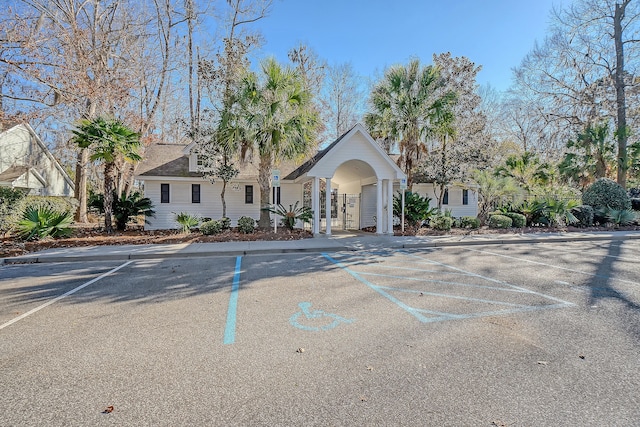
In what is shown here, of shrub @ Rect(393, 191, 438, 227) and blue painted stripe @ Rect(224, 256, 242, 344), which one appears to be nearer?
blue painted stripe @ Rect(224, 256, 242, 344)

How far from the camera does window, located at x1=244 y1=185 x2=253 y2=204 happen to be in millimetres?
17869

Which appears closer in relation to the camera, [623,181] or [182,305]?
[182,305]

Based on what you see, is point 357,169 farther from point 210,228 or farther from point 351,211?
point 210,228

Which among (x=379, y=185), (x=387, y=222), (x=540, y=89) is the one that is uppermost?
(x=540, y=89)

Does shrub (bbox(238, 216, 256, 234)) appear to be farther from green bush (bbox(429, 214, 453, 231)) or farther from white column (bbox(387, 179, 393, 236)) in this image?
green bush (bbox(429, 214, 453, 231))

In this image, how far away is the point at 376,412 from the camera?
2.46 meters

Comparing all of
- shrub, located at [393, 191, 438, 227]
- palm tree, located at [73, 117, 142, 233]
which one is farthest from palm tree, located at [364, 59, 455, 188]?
palm tree, located at [73, 117, 142, 233]

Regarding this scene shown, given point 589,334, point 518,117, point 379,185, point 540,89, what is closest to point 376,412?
point 589,334

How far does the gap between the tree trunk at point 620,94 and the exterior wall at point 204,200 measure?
19.5m

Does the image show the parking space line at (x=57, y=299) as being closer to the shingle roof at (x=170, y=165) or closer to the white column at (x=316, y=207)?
the white column at (x=316, y=207)

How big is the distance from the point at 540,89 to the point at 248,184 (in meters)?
21.5

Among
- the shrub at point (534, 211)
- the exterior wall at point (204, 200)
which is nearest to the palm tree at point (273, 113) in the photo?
the exterior wall at point (204, 200)

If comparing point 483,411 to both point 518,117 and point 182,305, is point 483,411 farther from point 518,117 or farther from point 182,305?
point 518,117

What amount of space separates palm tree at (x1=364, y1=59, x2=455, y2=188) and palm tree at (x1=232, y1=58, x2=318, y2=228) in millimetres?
4457
